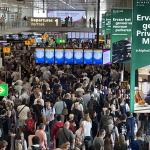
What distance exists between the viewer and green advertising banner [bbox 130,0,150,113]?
10.4m

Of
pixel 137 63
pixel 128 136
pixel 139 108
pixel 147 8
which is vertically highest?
pixel 147 8

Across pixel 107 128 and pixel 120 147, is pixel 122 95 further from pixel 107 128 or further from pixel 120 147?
pixel 120 147

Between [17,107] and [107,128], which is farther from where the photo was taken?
[17,107]

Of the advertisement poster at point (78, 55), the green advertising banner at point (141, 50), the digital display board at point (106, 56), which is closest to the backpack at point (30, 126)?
the green advertising banner at point (141, 50)

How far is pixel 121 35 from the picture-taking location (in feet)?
75.7

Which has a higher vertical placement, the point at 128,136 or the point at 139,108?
the point at 139,108

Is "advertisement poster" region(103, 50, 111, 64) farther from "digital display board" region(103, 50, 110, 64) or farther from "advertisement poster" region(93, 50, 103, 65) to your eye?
"advertisement poster" region(93, 50, 103, 65)

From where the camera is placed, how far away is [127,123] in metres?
14.3

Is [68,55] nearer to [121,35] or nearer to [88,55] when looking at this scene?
[88,55]

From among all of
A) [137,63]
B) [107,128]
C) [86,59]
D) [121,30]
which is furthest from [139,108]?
[86,59]

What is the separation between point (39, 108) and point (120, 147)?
362cm

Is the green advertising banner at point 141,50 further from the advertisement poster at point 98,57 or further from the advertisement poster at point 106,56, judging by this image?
the advertisement poster at point 98,57

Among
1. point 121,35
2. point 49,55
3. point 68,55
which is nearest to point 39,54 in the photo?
point 49,55

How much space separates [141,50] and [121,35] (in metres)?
12.7
